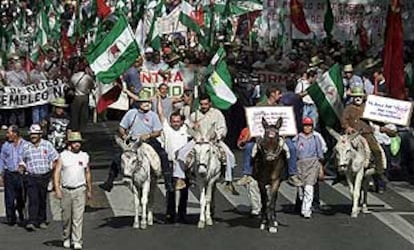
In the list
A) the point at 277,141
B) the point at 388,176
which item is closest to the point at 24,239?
the point at 277,141

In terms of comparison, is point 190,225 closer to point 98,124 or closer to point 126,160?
point 126,160

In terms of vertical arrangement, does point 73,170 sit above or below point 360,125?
below

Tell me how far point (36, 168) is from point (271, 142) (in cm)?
355

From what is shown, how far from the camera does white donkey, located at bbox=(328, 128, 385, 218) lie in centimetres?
1945

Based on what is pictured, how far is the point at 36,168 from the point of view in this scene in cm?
1878

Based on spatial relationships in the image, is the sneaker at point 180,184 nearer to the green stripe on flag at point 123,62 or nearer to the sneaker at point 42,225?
the sneaker at point 42,225

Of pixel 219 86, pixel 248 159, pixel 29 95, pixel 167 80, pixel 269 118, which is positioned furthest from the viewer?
pixel 29 95

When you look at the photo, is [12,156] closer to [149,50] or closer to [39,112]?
[149,50]

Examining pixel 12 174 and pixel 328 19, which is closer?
pixel 12 174

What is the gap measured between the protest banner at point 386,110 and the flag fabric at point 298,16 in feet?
31.2

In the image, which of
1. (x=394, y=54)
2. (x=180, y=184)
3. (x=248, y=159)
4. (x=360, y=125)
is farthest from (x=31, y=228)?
(x=394, y=54)

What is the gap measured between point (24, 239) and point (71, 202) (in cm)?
144

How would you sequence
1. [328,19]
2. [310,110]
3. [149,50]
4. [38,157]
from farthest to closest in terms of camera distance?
[328,19]
[149,50]
[310,110]
[38,157]

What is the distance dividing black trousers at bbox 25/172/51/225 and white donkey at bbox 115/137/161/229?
127 cm
